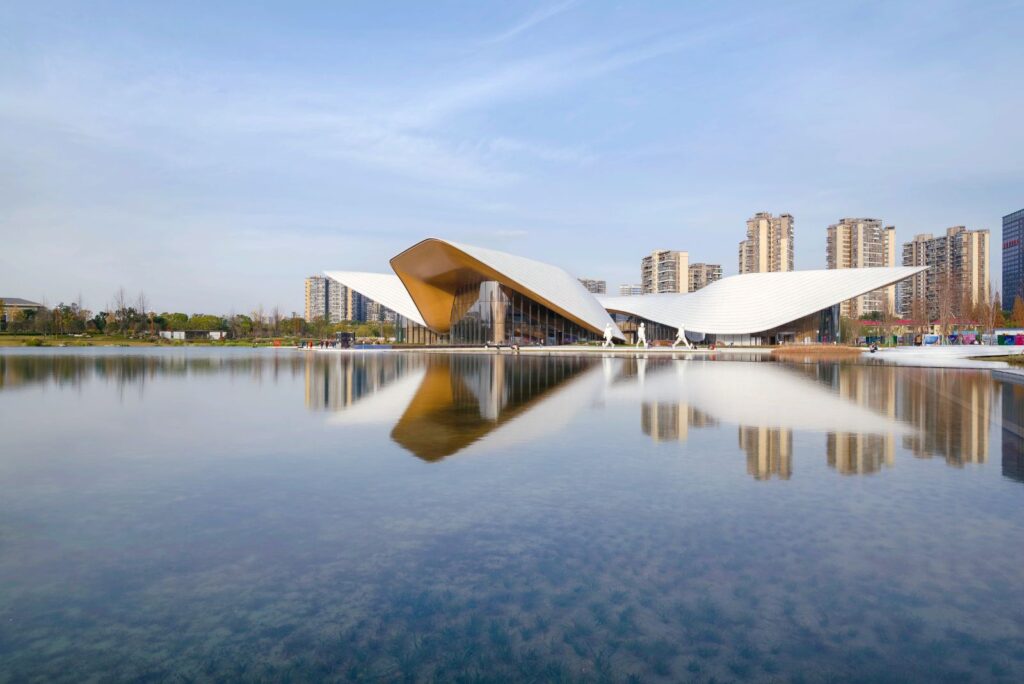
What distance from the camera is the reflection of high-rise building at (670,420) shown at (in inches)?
356

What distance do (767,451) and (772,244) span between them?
95234mm

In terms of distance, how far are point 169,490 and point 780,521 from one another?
513 centimetres

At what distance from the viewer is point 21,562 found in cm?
409

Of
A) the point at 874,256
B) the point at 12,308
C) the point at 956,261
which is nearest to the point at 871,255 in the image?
the point at 874,256

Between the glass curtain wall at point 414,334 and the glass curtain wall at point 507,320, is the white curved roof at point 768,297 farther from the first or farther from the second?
the glass curtain wall at point 414,334

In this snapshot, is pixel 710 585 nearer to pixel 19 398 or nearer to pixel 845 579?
pixel 845 579

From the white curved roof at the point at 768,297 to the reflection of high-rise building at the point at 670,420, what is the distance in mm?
47468

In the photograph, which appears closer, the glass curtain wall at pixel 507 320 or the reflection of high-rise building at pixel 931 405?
the reflection of high-rise building at pixel 931 405

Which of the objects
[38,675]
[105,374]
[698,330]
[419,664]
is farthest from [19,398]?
[698,330]

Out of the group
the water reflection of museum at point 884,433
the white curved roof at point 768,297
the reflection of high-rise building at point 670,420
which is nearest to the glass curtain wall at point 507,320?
the white curved roof at point 768,297

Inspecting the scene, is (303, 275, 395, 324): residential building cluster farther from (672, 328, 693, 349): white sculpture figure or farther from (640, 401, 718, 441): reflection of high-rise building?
(640, 401, 718, 441): reflection of high-rise building

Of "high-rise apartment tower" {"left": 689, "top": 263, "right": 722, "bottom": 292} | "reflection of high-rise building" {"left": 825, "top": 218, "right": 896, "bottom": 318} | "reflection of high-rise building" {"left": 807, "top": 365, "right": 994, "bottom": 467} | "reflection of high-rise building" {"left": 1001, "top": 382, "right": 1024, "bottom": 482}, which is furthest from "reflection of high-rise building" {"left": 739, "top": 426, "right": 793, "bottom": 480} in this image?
"high-rise apartment tower" {"left": 689, "top": 263, "right": 722, "bottom": 292}

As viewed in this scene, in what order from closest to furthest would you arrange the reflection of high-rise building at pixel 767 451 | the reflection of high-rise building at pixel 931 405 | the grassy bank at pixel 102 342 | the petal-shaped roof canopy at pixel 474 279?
the reflection of high-rise building at pixel 767 451 → the reflection of high-rise building at pixel 931 405 → the petal-shaped roof canopy at pixel 474 279 → the grassy bank at pixel 102 342

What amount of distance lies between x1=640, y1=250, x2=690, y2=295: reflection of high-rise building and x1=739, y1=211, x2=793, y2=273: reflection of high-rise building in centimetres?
969
